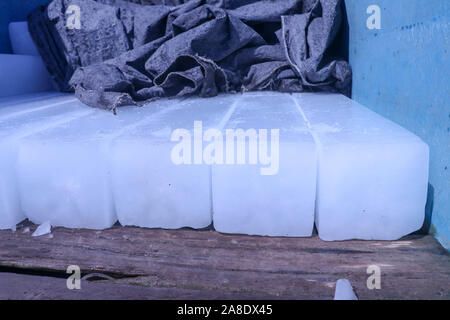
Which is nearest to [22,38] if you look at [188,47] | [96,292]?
[188,47]

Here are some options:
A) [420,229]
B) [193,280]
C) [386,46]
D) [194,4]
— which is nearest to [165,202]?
[193,280]

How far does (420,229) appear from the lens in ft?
2.07

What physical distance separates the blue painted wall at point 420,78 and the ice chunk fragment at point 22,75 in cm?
160

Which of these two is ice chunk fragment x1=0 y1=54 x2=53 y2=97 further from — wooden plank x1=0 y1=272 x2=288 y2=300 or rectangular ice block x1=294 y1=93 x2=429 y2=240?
rectangular ice block x1=294 y1=93 x2=429 y2=240

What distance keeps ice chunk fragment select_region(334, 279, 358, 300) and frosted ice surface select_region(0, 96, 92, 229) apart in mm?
596

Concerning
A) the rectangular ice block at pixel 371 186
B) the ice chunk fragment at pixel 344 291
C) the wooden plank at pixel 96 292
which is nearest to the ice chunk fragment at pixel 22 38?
the wooden plank at pixel 96 292

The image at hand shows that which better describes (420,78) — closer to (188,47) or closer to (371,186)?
(371,186)

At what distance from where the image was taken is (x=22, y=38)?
1.82 meters

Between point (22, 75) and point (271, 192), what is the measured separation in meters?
1.60

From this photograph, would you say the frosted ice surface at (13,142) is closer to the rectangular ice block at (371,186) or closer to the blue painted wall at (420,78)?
the rectangular ice block at (371,186)

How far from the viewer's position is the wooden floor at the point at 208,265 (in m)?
0.49

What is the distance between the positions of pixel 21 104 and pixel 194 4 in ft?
2.85

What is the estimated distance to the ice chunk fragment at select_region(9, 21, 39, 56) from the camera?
1.82 meters

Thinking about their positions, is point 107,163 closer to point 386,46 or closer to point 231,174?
point 231,174
